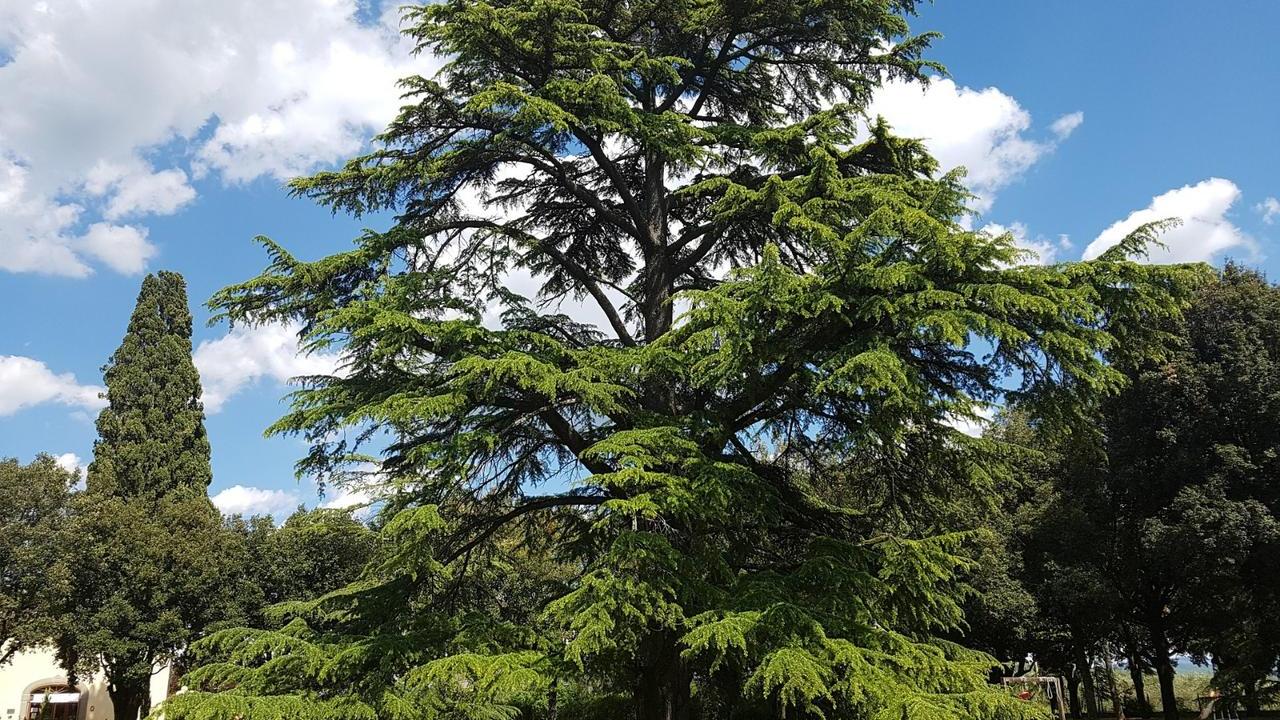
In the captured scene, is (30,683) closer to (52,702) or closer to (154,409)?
(52,702)

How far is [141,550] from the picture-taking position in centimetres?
2288

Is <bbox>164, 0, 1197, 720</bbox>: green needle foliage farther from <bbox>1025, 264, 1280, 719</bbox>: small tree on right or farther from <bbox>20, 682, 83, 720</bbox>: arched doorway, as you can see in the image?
<bbox>20, 682, 83, 720</bbox>: arched doorway

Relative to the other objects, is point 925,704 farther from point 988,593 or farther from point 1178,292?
point 988,593

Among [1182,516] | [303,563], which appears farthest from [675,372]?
[303,563]

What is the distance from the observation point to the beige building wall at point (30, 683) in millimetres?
27484

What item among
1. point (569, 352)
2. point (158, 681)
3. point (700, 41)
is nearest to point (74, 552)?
point (158, 681)

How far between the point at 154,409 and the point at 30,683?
9.79m

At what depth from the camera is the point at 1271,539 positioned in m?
17.5

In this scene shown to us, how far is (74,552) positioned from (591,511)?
1778 cm

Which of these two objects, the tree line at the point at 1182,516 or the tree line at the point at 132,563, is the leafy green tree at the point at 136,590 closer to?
the tree line at the point at 132,563

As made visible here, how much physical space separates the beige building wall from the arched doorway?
5cm

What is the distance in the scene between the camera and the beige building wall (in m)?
27.5

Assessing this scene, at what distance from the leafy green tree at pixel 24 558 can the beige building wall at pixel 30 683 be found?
549 centimetres

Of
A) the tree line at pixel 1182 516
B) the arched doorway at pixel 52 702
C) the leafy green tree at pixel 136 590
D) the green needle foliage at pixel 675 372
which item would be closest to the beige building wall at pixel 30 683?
the arched doorway at pixel 52 702
